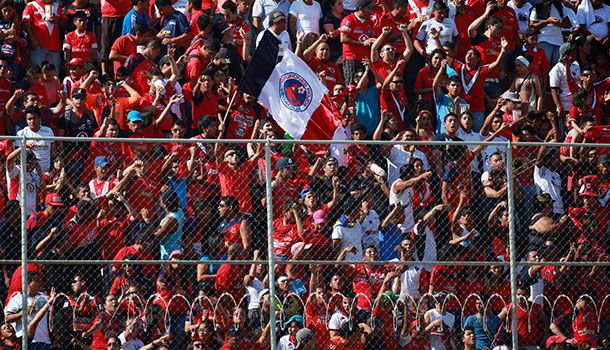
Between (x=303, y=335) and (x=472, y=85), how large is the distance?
20.3 feet

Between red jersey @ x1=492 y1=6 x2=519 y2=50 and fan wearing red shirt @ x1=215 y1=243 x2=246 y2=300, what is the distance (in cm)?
755

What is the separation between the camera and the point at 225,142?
1609 centimetres

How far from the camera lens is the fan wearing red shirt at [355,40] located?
70.5 ft

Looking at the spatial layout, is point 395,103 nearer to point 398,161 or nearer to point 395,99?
point 395,99

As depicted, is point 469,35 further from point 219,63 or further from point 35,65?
point 35,65

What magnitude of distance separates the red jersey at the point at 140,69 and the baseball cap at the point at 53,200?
15.5 feet

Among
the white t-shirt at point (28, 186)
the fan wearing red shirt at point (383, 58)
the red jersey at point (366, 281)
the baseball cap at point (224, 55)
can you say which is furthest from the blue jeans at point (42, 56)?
the red jersey at point (366, 281)

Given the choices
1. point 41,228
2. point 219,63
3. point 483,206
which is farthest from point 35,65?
point 483,206

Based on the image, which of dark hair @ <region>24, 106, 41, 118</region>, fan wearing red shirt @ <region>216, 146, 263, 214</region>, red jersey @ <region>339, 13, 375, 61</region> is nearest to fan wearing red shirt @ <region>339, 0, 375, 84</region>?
red jersey @ <region>339, 13, 375, 61</region>

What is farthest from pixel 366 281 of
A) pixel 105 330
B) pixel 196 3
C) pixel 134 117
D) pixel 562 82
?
pixel 562 82

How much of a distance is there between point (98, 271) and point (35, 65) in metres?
5.45

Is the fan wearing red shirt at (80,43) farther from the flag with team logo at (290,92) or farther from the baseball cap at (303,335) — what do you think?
the baseball cap at (303,335)

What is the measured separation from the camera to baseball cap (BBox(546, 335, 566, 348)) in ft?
55.7

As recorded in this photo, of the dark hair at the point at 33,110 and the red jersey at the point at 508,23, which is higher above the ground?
the dark hair at the point at 33,110
